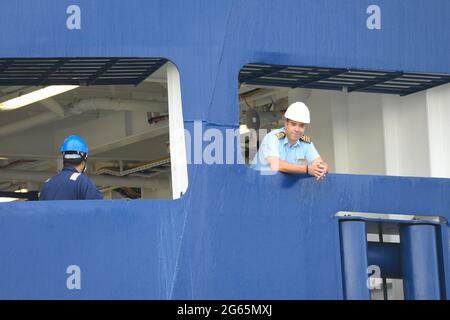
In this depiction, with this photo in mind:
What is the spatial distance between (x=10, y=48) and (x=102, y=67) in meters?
0.74

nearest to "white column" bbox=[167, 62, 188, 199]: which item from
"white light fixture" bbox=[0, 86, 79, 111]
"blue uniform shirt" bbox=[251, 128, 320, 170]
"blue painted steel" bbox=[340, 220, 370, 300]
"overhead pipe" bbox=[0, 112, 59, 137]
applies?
"blue uniform shirt" bbox=[251, 128, 320, 170]

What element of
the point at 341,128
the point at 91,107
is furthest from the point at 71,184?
the point at 91,107

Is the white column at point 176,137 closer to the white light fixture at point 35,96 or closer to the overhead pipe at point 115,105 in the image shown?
the white light fixture at point 35,96

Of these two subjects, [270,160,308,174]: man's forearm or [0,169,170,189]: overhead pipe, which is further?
[0,169,170,189]: overhead pipe

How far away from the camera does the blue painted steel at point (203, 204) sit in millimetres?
8328

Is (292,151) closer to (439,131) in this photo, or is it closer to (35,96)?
(439,131)

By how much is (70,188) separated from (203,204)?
1.01 meters

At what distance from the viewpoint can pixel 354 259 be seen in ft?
29.1

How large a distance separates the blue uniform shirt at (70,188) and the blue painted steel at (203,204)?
0.29 m

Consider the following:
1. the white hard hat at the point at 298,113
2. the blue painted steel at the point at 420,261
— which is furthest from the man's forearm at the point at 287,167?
the blue painted steel at the point at 420,261

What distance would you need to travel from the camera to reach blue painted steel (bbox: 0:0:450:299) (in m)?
8.33

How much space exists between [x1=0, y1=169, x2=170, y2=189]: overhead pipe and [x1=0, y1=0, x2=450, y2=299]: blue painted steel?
24.3ft

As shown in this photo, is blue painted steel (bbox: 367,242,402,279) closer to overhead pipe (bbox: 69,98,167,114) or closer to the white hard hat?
the white hard hat

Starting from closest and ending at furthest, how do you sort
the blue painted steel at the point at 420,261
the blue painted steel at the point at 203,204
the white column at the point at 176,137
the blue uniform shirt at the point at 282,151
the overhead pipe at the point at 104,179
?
the blue painted steel at the point at 203,204 → the white column at the point at 176,137 → the blue uniform shirt at the point at 282,151 → the blue painted steel at the point at 420,261 → the overhead pipe at the point at 104,179
